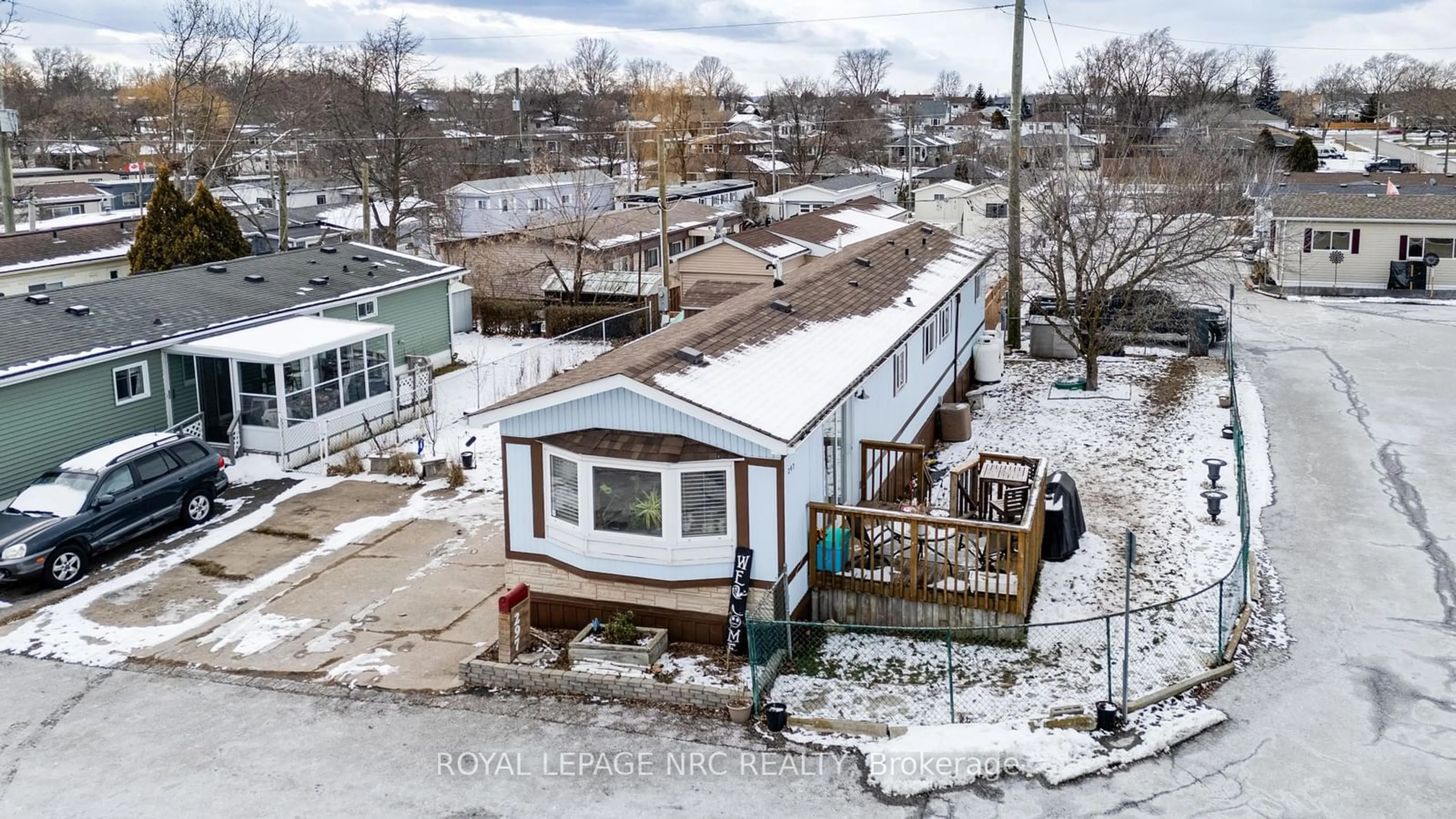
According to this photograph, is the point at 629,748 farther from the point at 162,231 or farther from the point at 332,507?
the point at 162,231

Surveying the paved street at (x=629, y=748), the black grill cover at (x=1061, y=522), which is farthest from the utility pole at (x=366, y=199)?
the black grill cover at (x=1061, y=522)

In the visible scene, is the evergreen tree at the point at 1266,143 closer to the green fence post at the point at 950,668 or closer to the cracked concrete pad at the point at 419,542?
the cracked concrete pad at the point at 419,542

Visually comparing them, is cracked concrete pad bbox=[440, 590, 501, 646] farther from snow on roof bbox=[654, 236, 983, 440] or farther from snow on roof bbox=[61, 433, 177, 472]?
snow on roof bbox=[61, 433, 177, 472]

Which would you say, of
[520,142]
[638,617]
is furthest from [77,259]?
[520,142]

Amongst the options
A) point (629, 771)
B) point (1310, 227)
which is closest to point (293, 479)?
point (629, 771)

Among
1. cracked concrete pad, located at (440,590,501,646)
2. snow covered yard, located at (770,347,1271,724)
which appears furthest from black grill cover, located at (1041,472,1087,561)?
cracked concrete pad, located at (440,590,501,646)

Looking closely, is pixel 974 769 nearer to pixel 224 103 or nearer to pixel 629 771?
pixel 629 771
